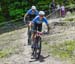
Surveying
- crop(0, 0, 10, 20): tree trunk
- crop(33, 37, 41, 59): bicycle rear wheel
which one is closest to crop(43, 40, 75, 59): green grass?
crop(33, 37, 41, 59): bicycle rear wheel

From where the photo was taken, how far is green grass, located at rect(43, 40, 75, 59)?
13.6 m

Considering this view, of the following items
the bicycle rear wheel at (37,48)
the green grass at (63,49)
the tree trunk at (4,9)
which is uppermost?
the bicycle rear wheel at (37,48)

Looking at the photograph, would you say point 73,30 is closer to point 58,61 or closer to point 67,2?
point 58,61

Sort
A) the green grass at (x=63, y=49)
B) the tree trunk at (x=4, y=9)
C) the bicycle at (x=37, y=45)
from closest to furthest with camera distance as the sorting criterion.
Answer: the bicycle at (x=37, y=45) → the green grass at (x=63, y=49) → the tree trunk at (x=4, y=9)

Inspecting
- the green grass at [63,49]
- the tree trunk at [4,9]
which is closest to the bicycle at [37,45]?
the green grass at [63,49]

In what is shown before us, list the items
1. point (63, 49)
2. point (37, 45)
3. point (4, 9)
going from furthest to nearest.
Result: 1. point (4, 9)
2. point (63, 49)
3. point (37, 45)

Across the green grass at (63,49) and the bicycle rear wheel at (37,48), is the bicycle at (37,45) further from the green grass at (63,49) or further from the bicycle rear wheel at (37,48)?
the green grass at (63,49)

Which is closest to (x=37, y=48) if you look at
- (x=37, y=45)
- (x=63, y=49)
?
(x=37, y=45)

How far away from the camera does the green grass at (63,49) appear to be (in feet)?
44.7

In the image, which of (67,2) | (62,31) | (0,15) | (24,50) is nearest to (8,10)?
(0,15)

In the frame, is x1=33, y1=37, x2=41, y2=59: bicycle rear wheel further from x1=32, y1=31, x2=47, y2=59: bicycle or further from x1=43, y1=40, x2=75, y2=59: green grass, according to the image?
x1=43, y1=40, x2=75, y2=59: green grass

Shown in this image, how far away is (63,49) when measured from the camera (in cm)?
1477

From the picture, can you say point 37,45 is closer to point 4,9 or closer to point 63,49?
point 63,49

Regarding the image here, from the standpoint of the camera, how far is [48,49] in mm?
14891
